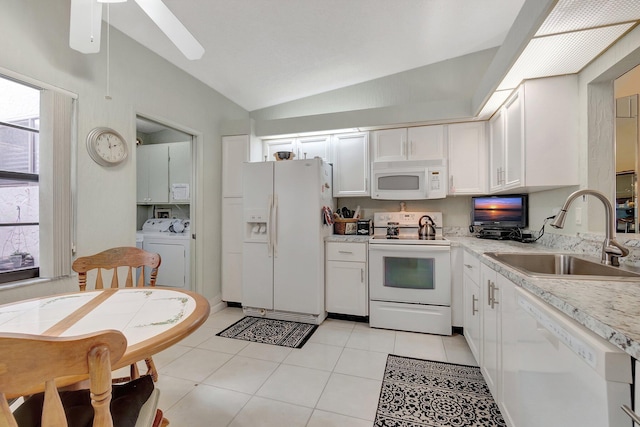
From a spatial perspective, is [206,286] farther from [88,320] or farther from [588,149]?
[588,149]

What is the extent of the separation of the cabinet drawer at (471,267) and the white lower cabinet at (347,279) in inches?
36.8

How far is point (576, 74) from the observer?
2.01m

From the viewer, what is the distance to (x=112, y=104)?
227 cm

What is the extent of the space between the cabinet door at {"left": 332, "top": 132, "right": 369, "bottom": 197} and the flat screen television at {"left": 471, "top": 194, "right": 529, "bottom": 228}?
122 cm

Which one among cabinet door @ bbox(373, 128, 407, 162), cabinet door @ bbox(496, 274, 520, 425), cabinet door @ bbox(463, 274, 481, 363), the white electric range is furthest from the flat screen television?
cabinet door @ bbox(496, 274, 520, 425)

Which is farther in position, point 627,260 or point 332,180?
point 332,180

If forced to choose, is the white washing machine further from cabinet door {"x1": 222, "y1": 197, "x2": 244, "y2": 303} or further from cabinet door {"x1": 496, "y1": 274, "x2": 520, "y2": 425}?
cabinet door {"x1": 496, "y1": 274, "x2": 520, "y2": 425}

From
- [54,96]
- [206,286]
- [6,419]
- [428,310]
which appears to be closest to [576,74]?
[428,310]

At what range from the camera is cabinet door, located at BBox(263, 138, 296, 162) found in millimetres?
3664

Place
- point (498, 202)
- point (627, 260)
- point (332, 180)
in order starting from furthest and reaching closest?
point (332, 180) → point (498, 202) → point (627, 260)

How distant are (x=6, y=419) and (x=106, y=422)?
0.67ft

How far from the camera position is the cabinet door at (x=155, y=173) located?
164 inches

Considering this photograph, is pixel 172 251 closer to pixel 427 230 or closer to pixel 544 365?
pixel 427 230

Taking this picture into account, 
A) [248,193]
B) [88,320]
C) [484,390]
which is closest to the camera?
[88,320]
